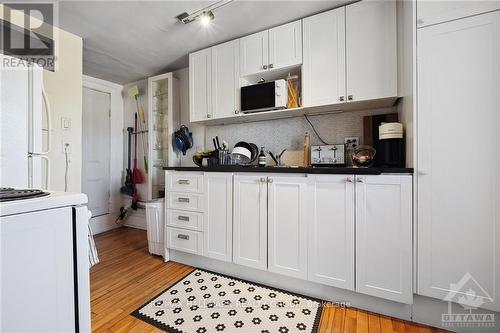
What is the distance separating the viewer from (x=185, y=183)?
2.24 meters

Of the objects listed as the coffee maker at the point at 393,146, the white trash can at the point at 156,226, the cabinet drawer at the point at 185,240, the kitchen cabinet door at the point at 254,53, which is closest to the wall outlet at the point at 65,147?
the white trash can at the point at 156,226

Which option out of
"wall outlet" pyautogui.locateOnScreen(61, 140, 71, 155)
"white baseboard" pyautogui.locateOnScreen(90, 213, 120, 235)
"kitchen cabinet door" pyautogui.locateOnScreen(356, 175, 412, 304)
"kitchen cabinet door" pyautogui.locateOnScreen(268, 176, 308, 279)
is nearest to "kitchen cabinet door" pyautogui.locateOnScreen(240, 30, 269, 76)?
"kitchen cabinet door" pyautogui.locateOnScreen(268, 176, 308, 279)

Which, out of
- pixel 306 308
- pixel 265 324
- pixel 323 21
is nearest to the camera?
pixel 265 324

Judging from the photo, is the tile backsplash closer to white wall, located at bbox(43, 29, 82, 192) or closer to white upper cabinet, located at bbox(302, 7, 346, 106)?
white upper cabinet, located at bbox(302, 7, 346, 106)

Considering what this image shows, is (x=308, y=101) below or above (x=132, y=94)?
below

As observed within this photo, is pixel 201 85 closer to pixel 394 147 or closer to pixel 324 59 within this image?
pixel 324 59

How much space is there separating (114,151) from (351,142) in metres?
3.52

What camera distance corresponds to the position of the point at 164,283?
194 cm

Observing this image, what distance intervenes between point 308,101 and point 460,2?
1048 millimetres

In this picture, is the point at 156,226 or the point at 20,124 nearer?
the point at 20,124

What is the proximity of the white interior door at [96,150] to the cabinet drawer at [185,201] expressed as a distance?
1783mm

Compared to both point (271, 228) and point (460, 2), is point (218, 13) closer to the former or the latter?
point (460, 2)

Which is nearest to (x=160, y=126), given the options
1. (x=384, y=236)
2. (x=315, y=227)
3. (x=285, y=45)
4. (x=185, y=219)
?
(x=185, y=219)

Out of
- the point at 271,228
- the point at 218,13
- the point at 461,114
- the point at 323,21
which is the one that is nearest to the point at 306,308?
the point at 271,228
